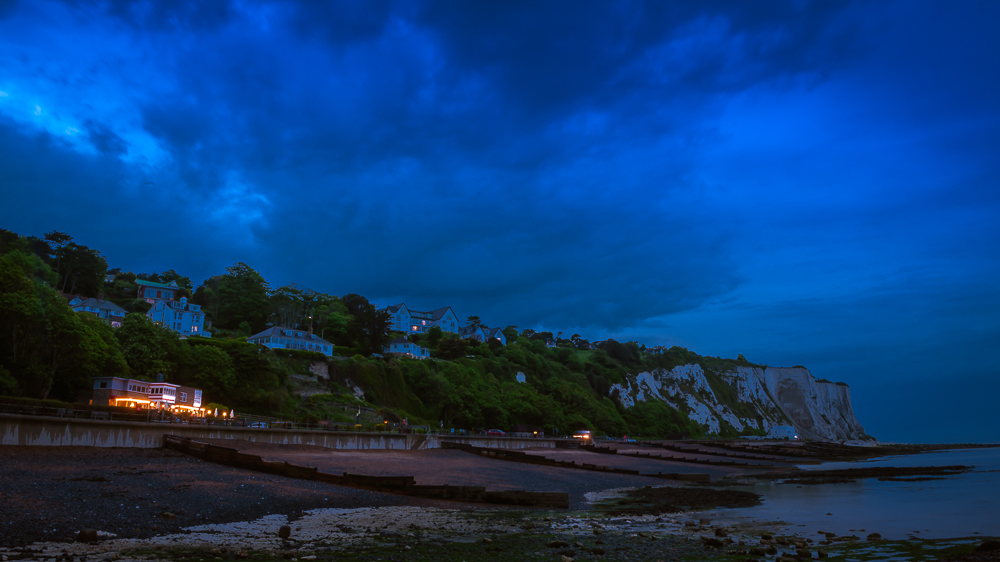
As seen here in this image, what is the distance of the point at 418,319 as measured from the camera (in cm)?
13888

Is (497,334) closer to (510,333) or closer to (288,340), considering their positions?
(510,333)

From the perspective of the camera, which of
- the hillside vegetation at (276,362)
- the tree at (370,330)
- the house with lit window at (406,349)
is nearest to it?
the hillside vegetation at (276,362)

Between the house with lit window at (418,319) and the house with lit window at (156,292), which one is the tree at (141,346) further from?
the house with lit window at (418,319)

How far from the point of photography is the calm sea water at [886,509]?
54.7 ft

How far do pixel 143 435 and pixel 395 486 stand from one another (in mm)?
15939

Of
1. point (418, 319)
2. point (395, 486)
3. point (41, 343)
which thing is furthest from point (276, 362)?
point (418, 319)

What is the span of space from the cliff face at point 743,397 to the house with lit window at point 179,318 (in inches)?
3506

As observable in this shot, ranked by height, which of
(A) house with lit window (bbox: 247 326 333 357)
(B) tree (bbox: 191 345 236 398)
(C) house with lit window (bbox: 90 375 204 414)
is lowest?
(C) house with lit window (bbox: 90 375 204 414)

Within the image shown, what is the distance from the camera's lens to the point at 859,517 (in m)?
19.4

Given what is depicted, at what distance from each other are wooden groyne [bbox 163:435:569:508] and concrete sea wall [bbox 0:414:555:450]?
464cm

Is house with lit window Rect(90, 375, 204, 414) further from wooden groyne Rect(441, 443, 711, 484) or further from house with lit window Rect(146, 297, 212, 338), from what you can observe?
house with lit window Rect(146, 297, 212, 338)

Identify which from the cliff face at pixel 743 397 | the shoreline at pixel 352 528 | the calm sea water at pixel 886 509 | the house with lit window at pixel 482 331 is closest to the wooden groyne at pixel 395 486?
the shoreline at pixel 352 528

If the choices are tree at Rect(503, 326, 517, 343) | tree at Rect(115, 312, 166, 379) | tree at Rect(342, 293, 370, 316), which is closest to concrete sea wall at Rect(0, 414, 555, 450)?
tree at Rect(115, 312, 166, 379)

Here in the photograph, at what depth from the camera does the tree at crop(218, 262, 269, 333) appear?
324 feet
